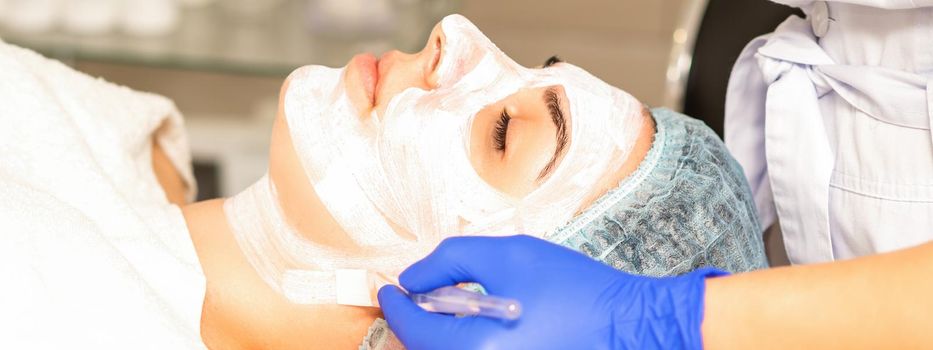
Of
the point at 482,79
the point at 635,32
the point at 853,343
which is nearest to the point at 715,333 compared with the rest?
the point at 853,343

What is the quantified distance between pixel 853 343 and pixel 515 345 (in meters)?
0.30

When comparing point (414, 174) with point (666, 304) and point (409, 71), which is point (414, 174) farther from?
point (666, 304)

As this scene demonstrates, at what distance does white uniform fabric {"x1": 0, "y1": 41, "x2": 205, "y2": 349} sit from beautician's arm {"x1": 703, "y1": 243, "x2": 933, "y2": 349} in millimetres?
594

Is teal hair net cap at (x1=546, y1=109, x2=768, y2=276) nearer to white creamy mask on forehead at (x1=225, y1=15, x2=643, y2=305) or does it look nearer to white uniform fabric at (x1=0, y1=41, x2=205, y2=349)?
white creamy mask on forehead at (x1=225, y1=15, x2=643, y2=305)

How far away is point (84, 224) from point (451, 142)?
45 cm

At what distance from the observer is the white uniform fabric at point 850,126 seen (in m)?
1.24

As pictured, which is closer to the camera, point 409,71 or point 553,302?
point 553,302

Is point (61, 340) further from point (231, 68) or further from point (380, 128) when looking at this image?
point (231, 68)

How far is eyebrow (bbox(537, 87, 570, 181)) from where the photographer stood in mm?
1126

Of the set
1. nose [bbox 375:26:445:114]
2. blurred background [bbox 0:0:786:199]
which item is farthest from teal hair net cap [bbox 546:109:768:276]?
blurred background [bbox 0:0:786:199]

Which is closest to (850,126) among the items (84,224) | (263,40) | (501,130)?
(501,130)

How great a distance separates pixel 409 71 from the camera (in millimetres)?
1243

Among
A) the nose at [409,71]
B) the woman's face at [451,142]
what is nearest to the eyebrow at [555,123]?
the woman's face at [451,142]

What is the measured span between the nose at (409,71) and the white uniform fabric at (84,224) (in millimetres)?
328
